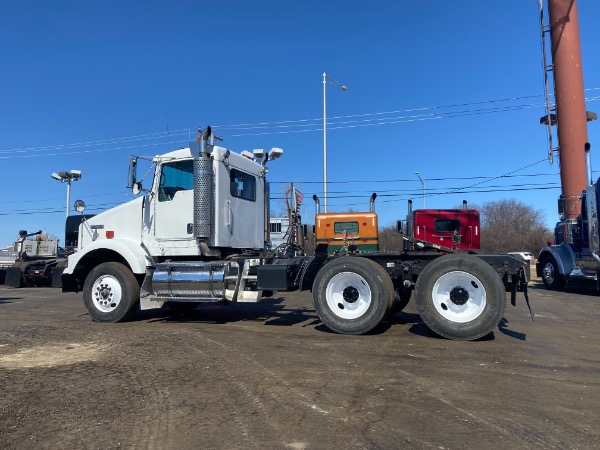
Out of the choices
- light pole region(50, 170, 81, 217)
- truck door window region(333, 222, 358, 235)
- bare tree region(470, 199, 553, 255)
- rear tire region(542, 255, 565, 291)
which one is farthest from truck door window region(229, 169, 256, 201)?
bare tree region(470, 199, 553, 255)

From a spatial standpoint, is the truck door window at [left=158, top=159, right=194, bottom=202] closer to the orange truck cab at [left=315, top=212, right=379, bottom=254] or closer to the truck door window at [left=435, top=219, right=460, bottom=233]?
the orange truck cab at [left=315, top=212, right=379, bottom=254]

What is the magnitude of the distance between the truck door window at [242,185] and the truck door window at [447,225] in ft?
28.7

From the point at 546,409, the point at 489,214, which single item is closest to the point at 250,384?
the point at 546,409

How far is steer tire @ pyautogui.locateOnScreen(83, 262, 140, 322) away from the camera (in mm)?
8750

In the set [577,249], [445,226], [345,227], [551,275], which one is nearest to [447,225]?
[445,226]

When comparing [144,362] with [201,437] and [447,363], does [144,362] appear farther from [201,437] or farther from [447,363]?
[447,363]

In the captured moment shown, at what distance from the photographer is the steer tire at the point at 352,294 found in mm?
6973

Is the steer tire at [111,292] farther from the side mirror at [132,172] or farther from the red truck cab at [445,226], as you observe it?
the red truck cab at [445,226]

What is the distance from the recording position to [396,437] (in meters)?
3.34

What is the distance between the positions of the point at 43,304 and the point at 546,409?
13038 millimetres

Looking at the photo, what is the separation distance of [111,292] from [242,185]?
3316 millimetres

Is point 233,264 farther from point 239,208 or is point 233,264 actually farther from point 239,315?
point 239,315

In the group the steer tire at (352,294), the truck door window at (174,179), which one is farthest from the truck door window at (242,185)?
the steer tire at (352,294)

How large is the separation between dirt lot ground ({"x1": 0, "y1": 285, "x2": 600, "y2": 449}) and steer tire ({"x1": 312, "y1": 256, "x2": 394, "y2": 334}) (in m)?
0.28
